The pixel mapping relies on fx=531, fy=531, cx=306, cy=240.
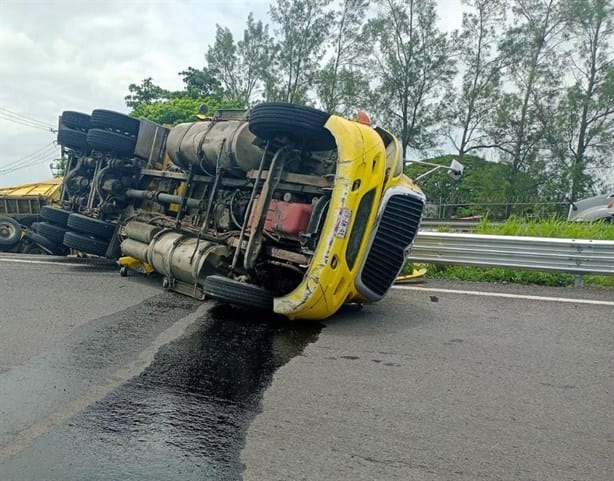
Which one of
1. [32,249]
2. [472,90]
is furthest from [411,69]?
[32,249]

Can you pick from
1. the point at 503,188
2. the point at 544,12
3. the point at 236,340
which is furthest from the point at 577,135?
the point at 236,340

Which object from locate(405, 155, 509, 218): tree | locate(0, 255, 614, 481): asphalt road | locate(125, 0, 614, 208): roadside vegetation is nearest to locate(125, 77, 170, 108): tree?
locate(125, 0, 614, 208): roadside vegetation

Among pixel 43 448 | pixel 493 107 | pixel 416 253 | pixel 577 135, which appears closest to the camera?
pixel 43 448

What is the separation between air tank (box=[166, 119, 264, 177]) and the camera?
515 cm

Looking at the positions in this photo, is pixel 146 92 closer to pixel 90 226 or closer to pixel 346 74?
pixel 346 74

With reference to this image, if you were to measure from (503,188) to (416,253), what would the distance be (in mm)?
19210

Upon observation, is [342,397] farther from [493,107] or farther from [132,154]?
[493,107]

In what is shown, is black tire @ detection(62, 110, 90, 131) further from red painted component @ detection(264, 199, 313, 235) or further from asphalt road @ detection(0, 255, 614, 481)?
red painted component @ detection(264, 199, 313, 235)

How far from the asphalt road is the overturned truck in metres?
0.37

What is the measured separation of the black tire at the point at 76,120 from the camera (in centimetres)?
754

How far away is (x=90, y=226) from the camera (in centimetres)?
698

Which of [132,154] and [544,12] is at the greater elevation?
[544,12]

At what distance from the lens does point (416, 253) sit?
7.09 meters

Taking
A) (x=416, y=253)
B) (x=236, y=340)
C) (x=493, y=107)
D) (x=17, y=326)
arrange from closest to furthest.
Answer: (x=236, y=340) < (x=17, y=326) < (x=416, y=253) < (x=493, y=107)
